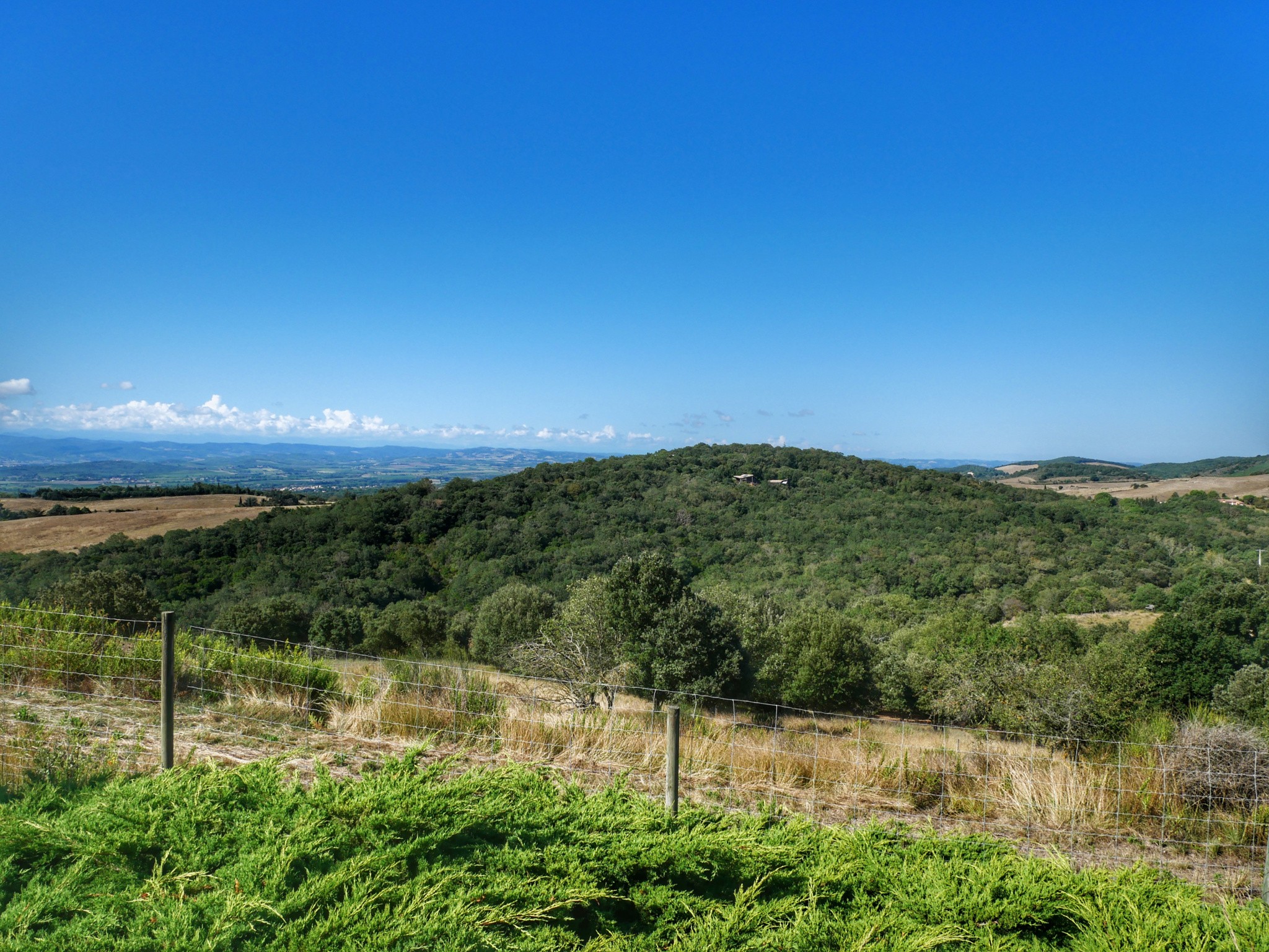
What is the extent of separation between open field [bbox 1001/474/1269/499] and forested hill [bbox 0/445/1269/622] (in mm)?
3035

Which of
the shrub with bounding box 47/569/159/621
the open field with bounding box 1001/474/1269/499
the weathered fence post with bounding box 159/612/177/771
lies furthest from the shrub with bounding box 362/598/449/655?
the open field with bounding box 1001/474/1269/499

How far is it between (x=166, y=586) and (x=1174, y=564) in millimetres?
50455

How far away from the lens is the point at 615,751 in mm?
5355

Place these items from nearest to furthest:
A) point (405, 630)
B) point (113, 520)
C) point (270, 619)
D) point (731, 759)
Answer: point (731, 759) < point (270, 619) < point (405, 630) < point (113, 520)

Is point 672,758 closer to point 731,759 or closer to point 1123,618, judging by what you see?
point 731,759

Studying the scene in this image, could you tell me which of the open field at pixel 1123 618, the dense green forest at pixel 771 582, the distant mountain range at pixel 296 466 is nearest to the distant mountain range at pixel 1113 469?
the distant mountain range at pixel 296 466

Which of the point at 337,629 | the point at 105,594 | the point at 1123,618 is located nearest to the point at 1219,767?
the point at 105,594

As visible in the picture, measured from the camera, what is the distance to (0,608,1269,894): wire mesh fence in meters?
4.47

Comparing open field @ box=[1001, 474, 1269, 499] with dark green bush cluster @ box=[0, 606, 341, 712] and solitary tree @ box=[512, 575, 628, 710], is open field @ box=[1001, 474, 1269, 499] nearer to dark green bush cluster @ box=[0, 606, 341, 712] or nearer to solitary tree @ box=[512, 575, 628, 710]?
solitary tree @ box=[512, 575, 628, 710]

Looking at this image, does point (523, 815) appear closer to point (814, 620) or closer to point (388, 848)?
point (388, 848)

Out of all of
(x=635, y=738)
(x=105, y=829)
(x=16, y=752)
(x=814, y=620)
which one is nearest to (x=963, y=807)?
(x=635, y=738)

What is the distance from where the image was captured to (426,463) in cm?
7219

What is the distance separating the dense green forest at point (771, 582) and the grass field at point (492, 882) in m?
9.72

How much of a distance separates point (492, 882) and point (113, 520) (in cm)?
3212
